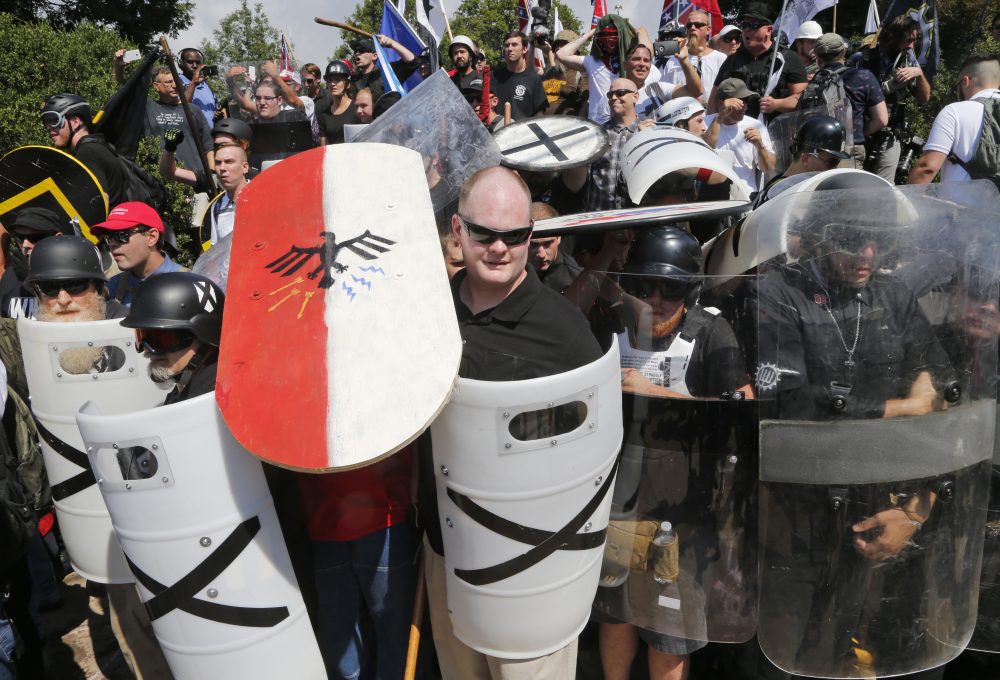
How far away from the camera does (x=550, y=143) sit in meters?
3.62

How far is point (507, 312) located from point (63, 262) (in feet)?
6.99

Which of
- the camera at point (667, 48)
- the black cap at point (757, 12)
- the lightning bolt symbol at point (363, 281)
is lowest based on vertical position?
the camera at point (667, 48)

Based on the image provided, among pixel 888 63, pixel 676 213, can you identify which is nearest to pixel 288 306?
pixel 676 213

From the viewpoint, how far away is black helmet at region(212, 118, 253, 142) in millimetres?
5410

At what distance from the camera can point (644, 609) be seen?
9.20 ft

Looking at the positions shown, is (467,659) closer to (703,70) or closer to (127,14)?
(703,70)

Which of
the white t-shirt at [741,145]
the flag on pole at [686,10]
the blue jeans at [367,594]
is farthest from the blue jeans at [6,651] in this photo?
the flag on pole at [686,10]

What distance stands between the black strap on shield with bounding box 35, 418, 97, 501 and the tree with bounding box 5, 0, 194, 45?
18.2 metres

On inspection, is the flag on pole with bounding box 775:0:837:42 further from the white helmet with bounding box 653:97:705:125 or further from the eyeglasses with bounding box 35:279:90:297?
the eyeglasses with bounding box 35:279:90:297

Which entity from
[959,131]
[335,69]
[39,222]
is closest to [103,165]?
[39,222]

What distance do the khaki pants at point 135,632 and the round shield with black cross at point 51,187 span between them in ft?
7.87

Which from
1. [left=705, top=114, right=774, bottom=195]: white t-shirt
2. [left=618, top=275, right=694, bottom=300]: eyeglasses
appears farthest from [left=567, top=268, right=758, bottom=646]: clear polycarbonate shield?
[left=705, top=114, right=774, bottom=195]: white t-shirt

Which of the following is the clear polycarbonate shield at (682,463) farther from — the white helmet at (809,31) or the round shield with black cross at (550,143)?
the white helmet at (809,31)

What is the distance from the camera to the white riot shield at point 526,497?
2.22 m
